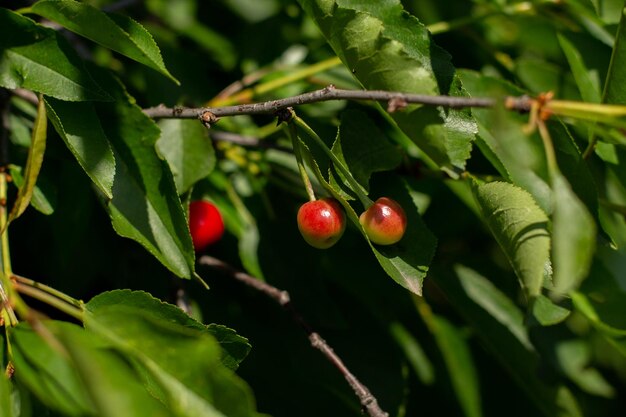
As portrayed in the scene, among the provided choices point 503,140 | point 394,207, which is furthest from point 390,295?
point 503,140

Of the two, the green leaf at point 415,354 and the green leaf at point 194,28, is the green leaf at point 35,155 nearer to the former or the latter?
→ the green leaf at point 194,28

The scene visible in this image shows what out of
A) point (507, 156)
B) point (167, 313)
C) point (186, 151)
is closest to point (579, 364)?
point (507, 156)

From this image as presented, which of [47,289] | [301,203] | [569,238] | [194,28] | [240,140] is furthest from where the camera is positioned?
[194,28]

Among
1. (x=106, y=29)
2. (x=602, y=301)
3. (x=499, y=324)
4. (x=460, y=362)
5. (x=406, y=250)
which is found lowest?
(x=460, y=362)

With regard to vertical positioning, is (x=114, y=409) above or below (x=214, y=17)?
above

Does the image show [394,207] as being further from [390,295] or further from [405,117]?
[390,295]

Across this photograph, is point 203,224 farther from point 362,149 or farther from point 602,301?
point 602,301

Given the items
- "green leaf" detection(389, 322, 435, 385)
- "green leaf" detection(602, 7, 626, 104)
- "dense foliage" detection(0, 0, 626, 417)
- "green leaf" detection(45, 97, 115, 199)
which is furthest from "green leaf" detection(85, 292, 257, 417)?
"green leaf" detection(389, 322, 435, 385)

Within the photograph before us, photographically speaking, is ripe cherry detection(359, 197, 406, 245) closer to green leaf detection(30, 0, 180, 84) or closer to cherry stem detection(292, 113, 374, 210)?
cherry stem detection(292, 113, 374, 210)
